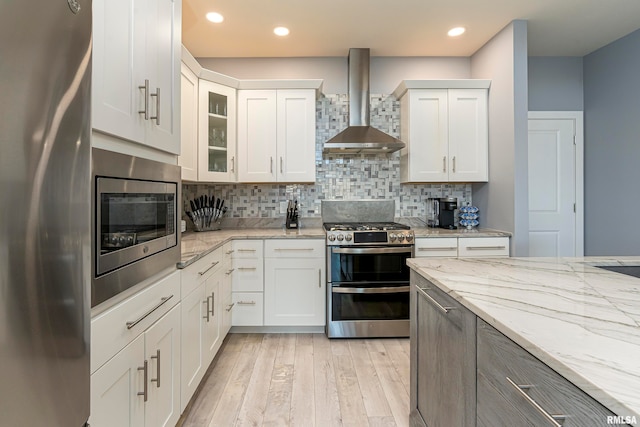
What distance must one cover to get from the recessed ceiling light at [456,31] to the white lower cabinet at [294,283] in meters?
2.18

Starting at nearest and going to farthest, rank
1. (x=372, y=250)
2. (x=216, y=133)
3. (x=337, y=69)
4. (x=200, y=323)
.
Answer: (x=200, y=323)
(x=372, y=250)
(x=216, y=133)
(x=337, y=69)

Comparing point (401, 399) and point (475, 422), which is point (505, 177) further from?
point (475, 422)

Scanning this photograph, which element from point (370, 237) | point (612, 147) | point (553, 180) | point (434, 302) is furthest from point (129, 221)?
point (612, 147)

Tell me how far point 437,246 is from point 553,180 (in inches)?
65.8

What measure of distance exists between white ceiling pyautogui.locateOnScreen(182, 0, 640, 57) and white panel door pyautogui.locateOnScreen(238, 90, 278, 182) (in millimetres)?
519

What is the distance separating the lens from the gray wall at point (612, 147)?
302cm

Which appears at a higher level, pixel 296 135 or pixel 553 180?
pixel 296 135

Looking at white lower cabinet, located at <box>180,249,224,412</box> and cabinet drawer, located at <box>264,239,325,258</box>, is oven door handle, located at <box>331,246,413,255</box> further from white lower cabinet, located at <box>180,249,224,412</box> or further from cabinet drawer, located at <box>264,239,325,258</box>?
white lower cabinet, located at <box>180,249,224,412</box>

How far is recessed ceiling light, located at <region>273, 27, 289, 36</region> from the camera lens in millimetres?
2867

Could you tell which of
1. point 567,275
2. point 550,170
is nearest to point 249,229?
point 567,275

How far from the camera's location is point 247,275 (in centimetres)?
291

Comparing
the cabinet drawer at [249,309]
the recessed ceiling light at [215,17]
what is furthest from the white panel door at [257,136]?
the cabinet drawer at [249,309]

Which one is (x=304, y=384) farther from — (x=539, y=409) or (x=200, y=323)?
(x=539, y=409)

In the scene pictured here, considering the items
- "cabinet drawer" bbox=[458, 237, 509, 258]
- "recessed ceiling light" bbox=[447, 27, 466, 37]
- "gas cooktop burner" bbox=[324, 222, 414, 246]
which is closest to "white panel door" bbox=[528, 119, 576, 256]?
"cabinet drawer" bbox=[458, 237, 509, 258]
